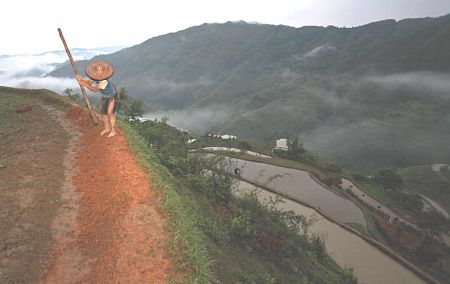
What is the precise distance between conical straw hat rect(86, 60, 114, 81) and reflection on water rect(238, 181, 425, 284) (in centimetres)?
1724

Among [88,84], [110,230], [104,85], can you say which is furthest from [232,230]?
[88,84]

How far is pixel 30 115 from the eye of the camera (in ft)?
54.1

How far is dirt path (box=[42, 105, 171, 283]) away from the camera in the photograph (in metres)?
7.30

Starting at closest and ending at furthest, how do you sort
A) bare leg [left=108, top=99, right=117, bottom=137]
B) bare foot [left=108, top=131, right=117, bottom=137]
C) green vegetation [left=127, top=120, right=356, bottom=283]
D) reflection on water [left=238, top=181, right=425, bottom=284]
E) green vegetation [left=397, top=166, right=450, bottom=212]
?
green vegetation [left=127, top=120, right=356, bottom=283], bare leg [left=108, top=99, right=117, bottom=137], bare foot [left=108, top=131, right=117, bottom=137], reflection on water [left=238, top=181, right=425, bottom=284], green vegetation [left=397, top=166, right=450, bottom=212]

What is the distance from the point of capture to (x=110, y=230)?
8273mm

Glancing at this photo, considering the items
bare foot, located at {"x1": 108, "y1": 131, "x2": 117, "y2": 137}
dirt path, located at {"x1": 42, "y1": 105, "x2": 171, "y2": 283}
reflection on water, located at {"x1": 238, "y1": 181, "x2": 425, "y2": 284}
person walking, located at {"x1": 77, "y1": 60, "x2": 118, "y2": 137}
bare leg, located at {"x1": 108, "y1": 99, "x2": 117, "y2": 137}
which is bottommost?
reflection on water, located at {"x1": 238, "y1": 181, "x2": 425, "y2": 284}

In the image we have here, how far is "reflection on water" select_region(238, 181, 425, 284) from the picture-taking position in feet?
71.4

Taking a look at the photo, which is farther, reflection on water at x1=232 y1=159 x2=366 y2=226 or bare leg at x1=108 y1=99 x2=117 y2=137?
reflection on water at x1=232 y1=159 x2=366 y2=226

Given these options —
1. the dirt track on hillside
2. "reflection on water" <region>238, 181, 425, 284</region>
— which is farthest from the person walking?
"reflection on water" <region>238, 181, 425, 284</region>

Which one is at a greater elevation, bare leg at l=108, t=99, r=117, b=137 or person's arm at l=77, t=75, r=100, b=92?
person's arm at l=77, t=75, r=100, b=92

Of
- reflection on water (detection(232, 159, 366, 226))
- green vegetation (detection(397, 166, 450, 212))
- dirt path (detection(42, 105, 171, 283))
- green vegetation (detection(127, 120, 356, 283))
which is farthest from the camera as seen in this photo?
green vegetation (detection(397, 166, 450, 212))

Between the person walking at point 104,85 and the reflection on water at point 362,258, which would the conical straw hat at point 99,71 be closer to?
the person walking at point 104,85

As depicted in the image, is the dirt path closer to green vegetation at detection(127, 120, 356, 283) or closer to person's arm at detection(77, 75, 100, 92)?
green vegetation at detection(127, 120, 356, 283)

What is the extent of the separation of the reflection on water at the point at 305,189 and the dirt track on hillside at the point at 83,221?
75.4 feet
